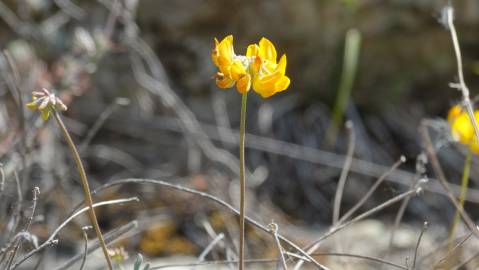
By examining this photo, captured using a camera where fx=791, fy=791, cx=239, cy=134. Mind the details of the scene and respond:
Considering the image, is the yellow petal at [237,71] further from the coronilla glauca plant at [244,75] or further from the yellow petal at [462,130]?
the yellow petal at [462,130]

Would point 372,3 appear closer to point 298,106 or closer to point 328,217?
point 298,106

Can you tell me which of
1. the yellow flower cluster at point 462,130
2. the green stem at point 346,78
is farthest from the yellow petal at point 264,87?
the green stem at point 346,78

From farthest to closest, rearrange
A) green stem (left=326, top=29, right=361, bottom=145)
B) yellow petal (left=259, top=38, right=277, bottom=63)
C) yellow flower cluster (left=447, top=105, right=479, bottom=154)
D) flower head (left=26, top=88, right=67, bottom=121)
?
1. green stem (left=326, top=29, right=361, bottom=145)
2. yellow flower cluster (left=447, top=105, right=479, bottom=154)
3. yellow petal (left=259, top=38, right=277, bottom=63)
4. flower head (left=26, top=88, right=67, bottom=121)

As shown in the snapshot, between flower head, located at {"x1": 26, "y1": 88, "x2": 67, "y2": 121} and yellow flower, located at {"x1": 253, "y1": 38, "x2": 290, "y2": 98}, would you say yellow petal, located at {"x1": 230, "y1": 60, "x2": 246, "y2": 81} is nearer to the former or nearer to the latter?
yellow flower, located at {"x1": 253, "y1": 38, "x2": 290, "y2": 98}

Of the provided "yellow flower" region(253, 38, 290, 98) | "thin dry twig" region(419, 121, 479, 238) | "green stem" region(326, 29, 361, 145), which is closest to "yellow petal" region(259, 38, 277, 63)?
"yellow flower" region(253, 38, 290, 98)

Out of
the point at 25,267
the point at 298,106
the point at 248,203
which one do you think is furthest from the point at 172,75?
the point at 25,267
